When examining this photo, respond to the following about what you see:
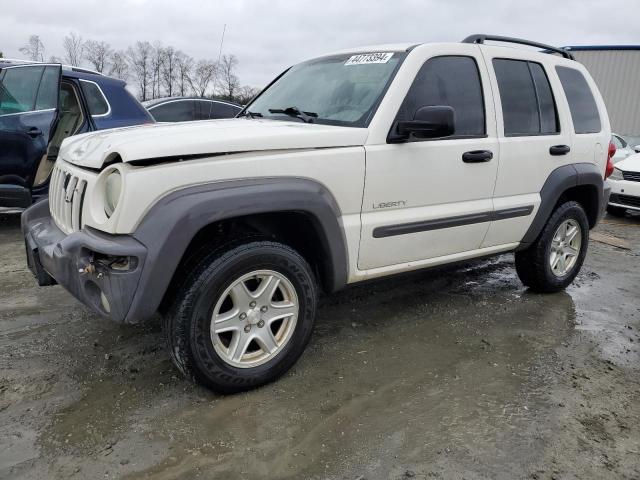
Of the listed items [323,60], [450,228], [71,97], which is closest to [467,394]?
[450,228]

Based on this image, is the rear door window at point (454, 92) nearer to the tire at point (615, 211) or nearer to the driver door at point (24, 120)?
the driver door at point (24, 120)

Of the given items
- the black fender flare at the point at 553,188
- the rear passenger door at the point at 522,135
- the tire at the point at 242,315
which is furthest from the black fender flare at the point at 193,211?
the black fender flare at the point at 553,188

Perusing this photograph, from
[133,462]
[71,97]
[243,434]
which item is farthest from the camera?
[71,97]

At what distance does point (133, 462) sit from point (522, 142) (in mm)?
3202

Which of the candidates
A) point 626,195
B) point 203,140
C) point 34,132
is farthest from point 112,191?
point 626,195

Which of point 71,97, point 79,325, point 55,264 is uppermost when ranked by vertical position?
point 71,97

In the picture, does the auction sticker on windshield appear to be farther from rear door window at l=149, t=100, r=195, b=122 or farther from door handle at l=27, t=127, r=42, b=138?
rear door window at l=149, t=100, r=195, b=122

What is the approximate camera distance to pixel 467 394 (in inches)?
115

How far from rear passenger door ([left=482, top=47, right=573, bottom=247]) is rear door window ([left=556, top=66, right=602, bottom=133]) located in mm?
163

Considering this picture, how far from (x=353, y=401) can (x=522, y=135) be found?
2332 mm

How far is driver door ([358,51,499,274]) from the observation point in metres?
3.13

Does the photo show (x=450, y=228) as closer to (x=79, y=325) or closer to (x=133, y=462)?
(x=133, y=462)

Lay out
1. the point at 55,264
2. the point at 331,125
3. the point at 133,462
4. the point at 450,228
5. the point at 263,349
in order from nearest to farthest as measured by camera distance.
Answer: the point at 133,462
the point at 55,264
the point at 263,349
the point at 331,125
the point at 450,228

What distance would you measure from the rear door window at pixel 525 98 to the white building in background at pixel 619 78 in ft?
67.6
